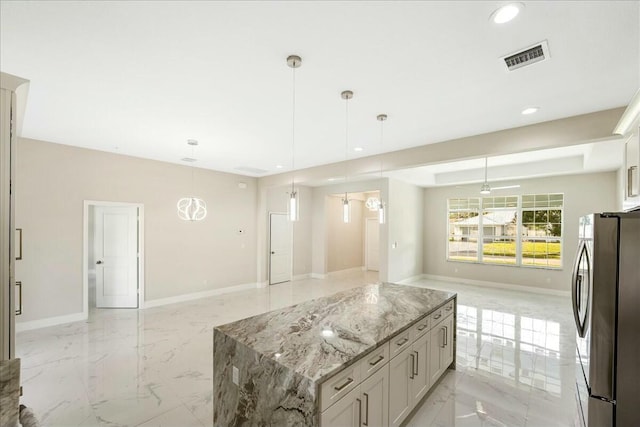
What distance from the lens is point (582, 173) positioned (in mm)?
6266

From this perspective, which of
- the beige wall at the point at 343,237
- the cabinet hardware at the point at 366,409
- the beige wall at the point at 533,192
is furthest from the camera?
the beige wall at the point at 343,237

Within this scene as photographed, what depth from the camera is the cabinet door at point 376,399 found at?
1.72 meters

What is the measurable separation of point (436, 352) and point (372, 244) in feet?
24.8

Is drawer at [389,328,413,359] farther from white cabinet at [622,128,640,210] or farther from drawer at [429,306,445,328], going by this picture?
white cabinet at [622,128,640,210]

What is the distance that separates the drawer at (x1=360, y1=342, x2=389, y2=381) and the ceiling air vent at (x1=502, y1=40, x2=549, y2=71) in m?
2.39

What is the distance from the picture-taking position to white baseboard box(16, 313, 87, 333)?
4.26 meters

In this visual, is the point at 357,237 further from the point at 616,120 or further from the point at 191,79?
the point at 191,79

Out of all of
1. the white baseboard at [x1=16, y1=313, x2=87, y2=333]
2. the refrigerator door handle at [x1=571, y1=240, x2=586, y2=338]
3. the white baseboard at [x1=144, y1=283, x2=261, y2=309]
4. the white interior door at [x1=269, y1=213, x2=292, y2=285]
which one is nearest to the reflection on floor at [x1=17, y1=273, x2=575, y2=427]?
the white baseboard at [x1=16, y1=313, x2=87, y2=333]

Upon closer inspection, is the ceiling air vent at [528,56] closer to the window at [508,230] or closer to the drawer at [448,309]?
the drawer at [448,309]

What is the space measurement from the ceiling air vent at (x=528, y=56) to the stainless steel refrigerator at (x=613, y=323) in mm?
1278

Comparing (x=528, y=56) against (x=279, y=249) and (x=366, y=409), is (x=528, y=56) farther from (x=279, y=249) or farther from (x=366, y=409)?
(x=279, y=249)

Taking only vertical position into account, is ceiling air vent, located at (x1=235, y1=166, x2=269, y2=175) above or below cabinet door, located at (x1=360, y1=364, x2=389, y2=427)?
above

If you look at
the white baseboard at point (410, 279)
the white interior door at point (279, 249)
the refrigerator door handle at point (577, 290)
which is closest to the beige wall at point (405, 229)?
the white baseboard at point (410, 279)

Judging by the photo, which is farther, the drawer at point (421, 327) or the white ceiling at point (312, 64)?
the drawer at point (421, 327)
